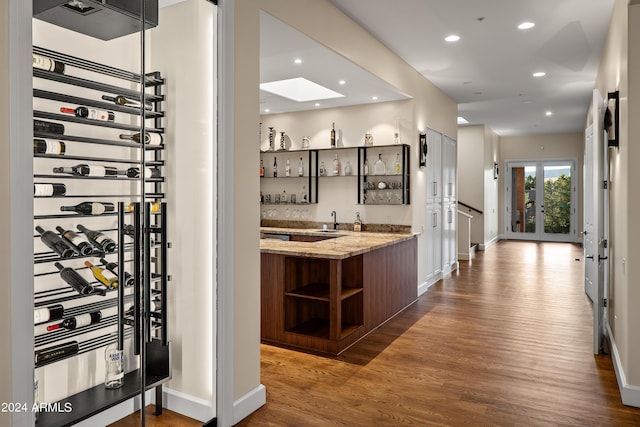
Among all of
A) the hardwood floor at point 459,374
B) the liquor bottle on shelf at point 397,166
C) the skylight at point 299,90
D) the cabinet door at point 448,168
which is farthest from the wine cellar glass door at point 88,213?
the cabinet door at point 448,168

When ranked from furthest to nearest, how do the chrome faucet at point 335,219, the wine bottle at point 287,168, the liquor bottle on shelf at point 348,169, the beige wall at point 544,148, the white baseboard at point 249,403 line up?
the beige wall at point 544,148 → the wine bottle at point 287,168 → the chrome faucet at point 335,219 → the liquor bottle on shelf at point 348,169 → the white baseboard at point 249,403

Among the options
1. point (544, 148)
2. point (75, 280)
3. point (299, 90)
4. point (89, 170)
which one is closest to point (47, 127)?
point (89, 170)

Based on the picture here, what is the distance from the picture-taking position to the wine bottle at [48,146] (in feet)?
5.43

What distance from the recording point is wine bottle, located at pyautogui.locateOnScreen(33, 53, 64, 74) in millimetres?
1647

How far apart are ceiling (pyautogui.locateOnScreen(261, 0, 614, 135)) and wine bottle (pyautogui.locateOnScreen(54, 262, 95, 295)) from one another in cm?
234

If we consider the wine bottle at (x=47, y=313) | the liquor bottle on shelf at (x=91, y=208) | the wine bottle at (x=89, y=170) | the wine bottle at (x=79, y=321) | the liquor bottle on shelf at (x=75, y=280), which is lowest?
the wine bottle at (x=79, y=321)

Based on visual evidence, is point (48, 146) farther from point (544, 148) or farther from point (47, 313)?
point (544, 148)

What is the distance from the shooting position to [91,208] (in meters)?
1.72

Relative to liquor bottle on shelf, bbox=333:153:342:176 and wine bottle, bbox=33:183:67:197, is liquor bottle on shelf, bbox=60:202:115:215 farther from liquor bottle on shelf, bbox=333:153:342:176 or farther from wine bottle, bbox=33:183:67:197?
liquor bottle on shelf, bbox=333:153:342:176

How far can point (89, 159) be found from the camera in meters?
1.74

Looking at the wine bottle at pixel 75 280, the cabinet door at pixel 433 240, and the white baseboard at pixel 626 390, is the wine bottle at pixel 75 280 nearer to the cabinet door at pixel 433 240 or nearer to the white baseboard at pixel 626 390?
the white baseboard at pixel 626 390

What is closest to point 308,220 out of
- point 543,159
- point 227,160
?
point 227,160

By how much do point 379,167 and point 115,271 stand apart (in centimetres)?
487

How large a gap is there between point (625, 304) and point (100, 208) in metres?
3.27
